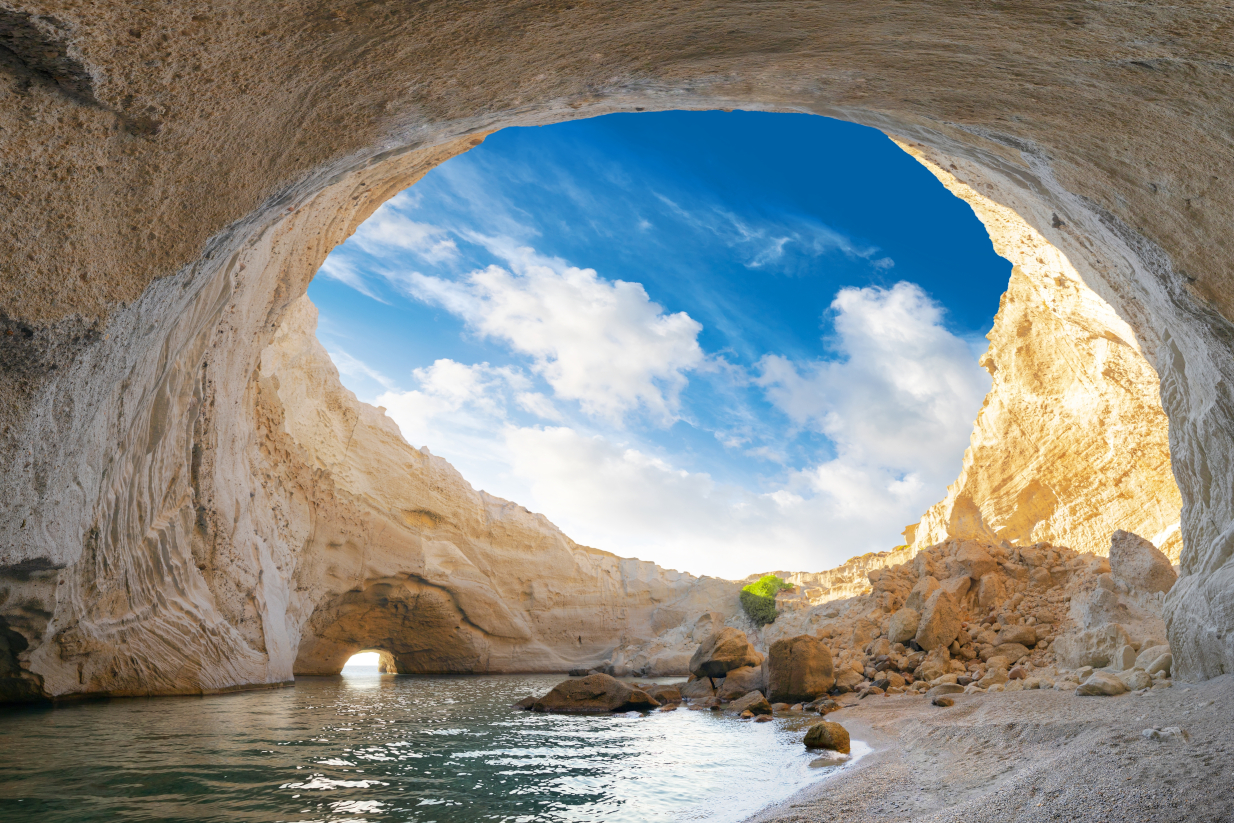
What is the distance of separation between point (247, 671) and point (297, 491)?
650cm

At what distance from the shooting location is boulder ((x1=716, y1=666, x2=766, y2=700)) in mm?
13273

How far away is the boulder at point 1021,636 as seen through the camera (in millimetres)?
10859

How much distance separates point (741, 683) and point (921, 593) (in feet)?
13.8

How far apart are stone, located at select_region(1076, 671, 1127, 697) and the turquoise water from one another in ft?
10.6

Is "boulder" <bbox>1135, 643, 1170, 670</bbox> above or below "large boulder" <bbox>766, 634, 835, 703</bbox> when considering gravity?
above

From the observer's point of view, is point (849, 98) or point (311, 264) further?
point (311, 264)

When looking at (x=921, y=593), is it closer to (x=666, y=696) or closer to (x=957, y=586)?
(x=957, y=586)

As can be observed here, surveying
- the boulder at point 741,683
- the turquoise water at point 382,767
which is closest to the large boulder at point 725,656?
the boulder at point 741,683

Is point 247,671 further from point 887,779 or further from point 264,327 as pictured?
point 887,779

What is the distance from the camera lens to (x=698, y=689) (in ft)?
47.9

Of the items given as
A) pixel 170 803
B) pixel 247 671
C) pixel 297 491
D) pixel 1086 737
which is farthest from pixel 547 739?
pixel 297 491

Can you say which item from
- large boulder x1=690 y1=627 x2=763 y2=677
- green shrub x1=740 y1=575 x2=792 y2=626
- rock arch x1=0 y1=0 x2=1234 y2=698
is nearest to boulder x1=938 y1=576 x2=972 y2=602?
large boulder x1=690 y1=627 x2=763 y2=677

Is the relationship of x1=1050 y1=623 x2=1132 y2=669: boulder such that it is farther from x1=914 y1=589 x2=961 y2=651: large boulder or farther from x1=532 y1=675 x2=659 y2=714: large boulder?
x1=532 y1=675 x2=659 y2=714: large boulder

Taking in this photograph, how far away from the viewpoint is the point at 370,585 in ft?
80.3
